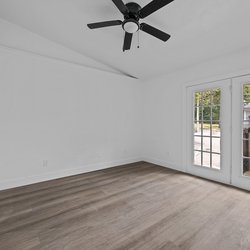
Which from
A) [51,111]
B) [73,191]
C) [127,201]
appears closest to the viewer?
[127,201]

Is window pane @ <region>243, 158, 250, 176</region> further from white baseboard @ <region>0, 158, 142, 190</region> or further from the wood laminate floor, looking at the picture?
white baseboard @ <region>0, 158, 142, 190</region>

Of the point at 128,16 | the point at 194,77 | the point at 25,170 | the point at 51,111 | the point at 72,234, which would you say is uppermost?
the point at 128,16

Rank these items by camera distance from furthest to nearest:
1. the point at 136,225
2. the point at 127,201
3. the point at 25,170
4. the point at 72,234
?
the point at 25,170, the point at 127,201, the point at 136,225, the point at 72,234

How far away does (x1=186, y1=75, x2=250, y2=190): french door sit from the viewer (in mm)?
2893

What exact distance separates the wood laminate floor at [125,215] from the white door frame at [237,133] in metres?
0.27

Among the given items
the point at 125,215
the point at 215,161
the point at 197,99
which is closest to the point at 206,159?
the point at 215,161

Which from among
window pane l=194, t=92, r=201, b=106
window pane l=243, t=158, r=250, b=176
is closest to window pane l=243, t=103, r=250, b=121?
window pane l=243, t=158, r=250, b=176

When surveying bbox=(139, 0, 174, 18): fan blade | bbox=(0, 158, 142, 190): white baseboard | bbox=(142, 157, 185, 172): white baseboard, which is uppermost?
bbox=(139, 0, 174, 18): fan blade

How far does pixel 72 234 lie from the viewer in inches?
69.5

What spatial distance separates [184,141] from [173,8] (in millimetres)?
2653

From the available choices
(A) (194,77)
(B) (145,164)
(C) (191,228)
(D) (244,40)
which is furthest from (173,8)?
(B) (145,164)

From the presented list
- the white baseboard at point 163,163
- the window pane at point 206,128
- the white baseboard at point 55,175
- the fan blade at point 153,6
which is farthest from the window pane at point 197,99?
the white baseboard at point 55,175

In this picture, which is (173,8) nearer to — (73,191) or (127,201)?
(127,201)

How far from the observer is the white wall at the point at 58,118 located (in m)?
2.98
